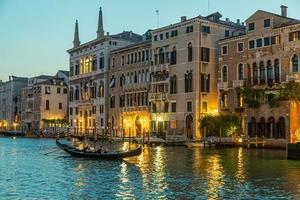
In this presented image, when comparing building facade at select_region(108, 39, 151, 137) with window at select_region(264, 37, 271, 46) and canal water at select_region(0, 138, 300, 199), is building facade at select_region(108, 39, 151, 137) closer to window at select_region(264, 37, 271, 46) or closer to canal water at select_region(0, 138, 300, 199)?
window at select_region(264, 37, 271, 46)

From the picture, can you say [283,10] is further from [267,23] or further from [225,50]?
[225,50]

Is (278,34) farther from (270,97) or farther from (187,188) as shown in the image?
(187,188)

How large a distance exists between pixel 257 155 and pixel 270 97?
32.7ft

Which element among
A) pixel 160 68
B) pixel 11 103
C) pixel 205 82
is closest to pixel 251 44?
pixel 205 82

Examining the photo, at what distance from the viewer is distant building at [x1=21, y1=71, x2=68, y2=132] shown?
3187 inches

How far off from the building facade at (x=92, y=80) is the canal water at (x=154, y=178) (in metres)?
30.3

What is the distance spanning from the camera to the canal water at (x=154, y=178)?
17406mm

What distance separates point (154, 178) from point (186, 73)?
91.9ft

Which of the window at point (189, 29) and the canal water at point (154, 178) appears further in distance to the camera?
the window at point (189, 29)

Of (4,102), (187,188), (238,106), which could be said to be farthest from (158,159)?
(4,102)

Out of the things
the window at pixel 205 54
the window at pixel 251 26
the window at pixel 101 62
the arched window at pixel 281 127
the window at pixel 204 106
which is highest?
the window at pixel 251 26

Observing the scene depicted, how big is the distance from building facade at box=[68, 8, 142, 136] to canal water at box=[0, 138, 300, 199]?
30.3 metres

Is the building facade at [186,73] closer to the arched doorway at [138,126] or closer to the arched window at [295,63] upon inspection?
the arched doorway at [138,126]

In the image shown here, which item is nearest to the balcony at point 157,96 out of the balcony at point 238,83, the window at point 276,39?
the balcony at point 238,83
